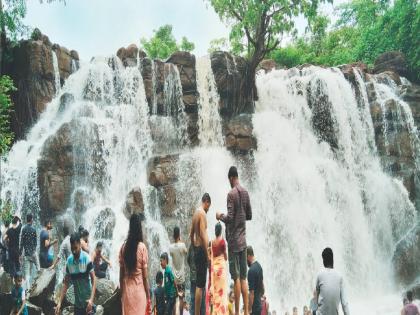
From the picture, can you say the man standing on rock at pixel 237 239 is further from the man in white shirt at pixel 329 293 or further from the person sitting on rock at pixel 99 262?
the person sitting on rock at pixel 99 262

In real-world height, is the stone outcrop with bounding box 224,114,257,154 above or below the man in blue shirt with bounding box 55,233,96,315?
above

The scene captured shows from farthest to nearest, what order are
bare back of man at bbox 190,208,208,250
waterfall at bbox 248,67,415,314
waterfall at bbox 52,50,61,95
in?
waterfall at bbox 52,50,61,95
waterfall at bbox 248,67,415,314
bare back of man at bbox 190,208,208,250

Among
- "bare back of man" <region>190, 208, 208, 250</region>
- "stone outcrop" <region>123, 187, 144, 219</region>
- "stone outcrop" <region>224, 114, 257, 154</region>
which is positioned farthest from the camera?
"stone outcrop" <region>224, 114, 257, 154</region>

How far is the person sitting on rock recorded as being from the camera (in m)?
8.58

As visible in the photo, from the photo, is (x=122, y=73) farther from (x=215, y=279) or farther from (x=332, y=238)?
(x=215, y=279)

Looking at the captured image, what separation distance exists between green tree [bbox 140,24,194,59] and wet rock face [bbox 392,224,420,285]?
1008 inches

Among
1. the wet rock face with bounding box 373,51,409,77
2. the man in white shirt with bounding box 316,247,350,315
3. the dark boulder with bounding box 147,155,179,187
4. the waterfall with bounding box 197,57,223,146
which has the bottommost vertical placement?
the man in white shirt with bounding box 316,247,350,315

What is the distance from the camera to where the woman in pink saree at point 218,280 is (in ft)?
19.4

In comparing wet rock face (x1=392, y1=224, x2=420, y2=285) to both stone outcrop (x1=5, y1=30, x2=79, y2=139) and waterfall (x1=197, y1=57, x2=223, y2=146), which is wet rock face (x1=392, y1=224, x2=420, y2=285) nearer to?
waterfall (x1=197, y1=57, x2=223, y2=146)

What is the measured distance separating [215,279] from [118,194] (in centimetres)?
1070

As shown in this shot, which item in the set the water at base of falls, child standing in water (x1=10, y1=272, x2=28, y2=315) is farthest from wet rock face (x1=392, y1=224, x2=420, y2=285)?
child standing in water (x1=10, y1=272, x2=28, y2=315)

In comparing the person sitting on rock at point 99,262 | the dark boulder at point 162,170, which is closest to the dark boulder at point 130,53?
the dark boulder at point 162,170

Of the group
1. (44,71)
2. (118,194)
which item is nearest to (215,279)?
(118,194)

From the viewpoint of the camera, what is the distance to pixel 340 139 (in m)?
20.0
